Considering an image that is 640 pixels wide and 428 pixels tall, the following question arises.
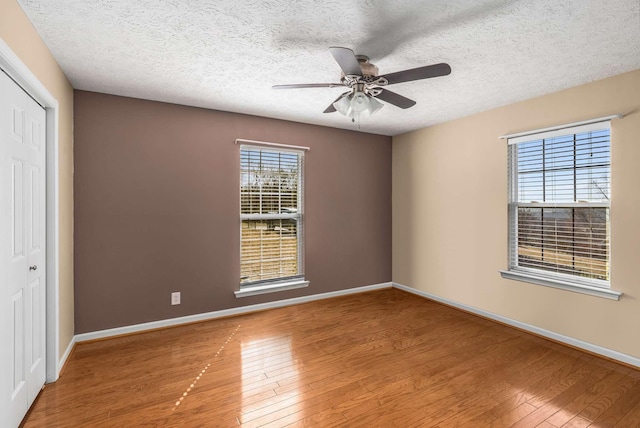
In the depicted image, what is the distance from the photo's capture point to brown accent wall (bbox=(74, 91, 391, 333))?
10.1 ft

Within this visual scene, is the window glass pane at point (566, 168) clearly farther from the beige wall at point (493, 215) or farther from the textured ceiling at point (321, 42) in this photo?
the textured ceiling at point (321, 42)

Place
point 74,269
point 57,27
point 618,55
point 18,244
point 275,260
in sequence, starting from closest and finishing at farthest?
point 18,244
point 57,27
point 618,55
point 74,269
point 275,260

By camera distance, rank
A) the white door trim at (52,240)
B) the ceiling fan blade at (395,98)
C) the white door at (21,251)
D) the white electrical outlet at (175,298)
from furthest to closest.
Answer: the white electrical outlet at (175,298)
the ceiling fan blade at (395,98)
the white door trim at (52,240)
the white door at (21,251)

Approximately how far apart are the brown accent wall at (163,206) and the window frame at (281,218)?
3.2 inches

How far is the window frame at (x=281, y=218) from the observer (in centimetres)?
386

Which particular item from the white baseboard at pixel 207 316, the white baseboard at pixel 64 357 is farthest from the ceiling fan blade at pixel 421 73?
the white baseboard at pixel 64 357

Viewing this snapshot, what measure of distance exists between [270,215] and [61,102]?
7.46 feet

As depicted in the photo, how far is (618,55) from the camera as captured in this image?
2340mm

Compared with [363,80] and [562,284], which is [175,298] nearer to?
[363,80]

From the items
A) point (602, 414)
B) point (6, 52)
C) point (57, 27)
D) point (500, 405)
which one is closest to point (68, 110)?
point (57, 27)

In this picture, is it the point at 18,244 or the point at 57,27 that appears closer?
the point at 18,244

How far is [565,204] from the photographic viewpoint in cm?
309

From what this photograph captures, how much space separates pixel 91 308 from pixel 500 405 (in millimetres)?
3564

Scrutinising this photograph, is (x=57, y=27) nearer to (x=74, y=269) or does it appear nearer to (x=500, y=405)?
(x=74, y=269)
